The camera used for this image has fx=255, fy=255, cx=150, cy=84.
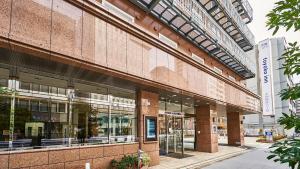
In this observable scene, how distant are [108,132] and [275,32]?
10963 mm

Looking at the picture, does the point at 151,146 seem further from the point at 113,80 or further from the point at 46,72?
the point at 46,72

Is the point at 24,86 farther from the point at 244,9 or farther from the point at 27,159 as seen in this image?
the point at 244,9

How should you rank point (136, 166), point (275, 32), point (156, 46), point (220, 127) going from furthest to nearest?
point (220, 127) → point (156, 46) → point (136, 166) → point (275, 32)

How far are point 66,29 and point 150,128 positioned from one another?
794cm

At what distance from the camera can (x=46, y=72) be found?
10406 mm

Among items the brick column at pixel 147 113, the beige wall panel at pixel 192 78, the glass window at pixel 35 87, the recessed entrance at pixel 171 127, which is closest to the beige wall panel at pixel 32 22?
the glass window at pixel 35 87

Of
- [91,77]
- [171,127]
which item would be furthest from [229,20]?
[91,77]

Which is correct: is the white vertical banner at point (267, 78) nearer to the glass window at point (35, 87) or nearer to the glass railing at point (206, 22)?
the glass railing at point (206, 22)

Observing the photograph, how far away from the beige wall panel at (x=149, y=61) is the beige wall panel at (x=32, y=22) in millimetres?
5479

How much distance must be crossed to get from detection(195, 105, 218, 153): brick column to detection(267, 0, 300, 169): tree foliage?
20.4 meters

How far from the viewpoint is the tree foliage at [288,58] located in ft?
8.75

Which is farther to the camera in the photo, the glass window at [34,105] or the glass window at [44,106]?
the glass window at [44,106]

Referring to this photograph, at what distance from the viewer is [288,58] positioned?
3.11 meters

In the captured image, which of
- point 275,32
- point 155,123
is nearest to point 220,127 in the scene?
point 155,123
